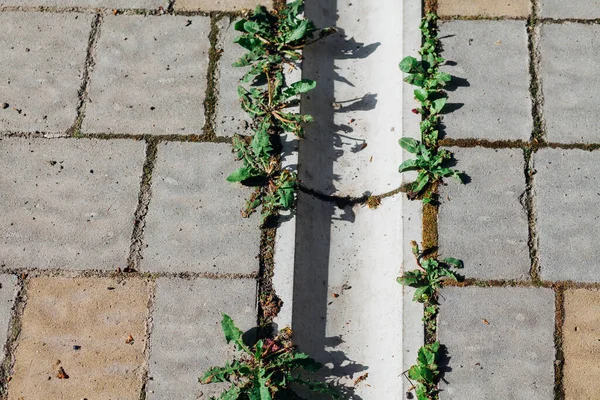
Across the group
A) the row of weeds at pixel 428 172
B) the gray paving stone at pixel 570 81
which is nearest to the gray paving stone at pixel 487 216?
the row of weeds at pixel 428 172

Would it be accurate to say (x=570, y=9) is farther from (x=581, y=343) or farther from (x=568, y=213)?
(x=581, y=343)

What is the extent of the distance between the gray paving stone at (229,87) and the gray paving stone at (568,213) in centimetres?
145

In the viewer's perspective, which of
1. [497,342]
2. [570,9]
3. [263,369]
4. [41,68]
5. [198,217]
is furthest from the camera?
[570,9]

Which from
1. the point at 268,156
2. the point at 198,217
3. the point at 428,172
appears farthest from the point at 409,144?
the point at 198,217

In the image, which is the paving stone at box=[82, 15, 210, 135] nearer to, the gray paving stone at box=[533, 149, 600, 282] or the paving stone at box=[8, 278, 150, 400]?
the paving stone at box=[8, 278, 150, 400]

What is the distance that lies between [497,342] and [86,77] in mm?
2382

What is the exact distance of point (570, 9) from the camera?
147 inches

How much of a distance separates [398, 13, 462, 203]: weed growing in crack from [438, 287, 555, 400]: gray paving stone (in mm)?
541

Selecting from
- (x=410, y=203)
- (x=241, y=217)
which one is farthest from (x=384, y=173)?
(x=241, y=217)

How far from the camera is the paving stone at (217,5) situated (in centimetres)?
376

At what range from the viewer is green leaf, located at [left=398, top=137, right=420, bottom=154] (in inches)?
133

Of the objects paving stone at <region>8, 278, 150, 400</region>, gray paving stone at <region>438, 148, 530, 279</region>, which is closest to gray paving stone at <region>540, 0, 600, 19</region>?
gray paving stone at <region>438, 148, 530, 279</region>

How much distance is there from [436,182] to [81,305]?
5.69ft

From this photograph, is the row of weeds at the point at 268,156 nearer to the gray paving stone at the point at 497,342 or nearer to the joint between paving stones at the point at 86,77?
the gray paving stone at the point at 497,342
